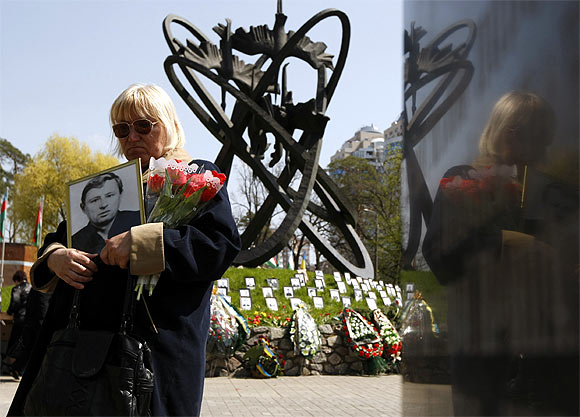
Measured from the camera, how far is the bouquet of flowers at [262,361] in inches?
395

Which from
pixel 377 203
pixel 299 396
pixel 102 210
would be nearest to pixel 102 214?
pixel 102 210

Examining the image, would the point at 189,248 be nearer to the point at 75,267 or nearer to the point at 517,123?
the point at 75,267

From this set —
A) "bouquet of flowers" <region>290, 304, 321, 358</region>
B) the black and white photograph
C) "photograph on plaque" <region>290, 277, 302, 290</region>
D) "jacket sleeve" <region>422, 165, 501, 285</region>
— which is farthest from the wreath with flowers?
"jacket sleeve" <region>422, 165, 501, 285</region>

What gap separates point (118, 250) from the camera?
1706 millimetres

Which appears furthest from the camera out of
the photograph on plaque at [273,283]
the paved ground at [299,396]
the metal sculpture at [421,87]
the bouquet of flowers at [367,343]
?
the photograph on plaque at [273,283]

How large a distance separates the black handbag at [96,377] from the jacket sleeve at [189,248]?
0.13 meters

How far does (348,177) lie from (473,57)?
129 feet

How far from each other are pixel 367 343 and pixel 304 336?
1.23 m

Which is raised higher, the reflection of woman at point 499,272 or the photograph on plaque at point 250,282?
the photograph on plaque at point 250,282

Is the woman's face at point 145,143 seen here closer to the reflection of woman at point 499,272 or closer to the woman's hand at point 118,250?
the woman's hand at point 118,250

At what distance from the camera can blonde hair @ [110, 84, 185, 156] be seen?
79.7 inches

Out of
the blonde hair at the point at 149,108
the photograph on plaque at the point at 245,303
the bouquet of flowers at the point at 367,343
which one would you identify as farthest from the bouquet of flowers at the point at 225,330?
the blonde hair at the point at 149,108

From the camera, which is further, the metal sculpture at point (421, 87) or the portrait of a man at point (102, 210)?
the portrait of a man at point (102, 210)

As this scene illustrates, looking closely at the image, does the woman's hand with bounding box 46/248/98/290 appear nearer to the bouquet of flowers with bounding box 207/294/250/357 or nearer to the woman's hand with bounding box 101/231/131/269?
the woman's hand with bounding box 101/231/131/269
